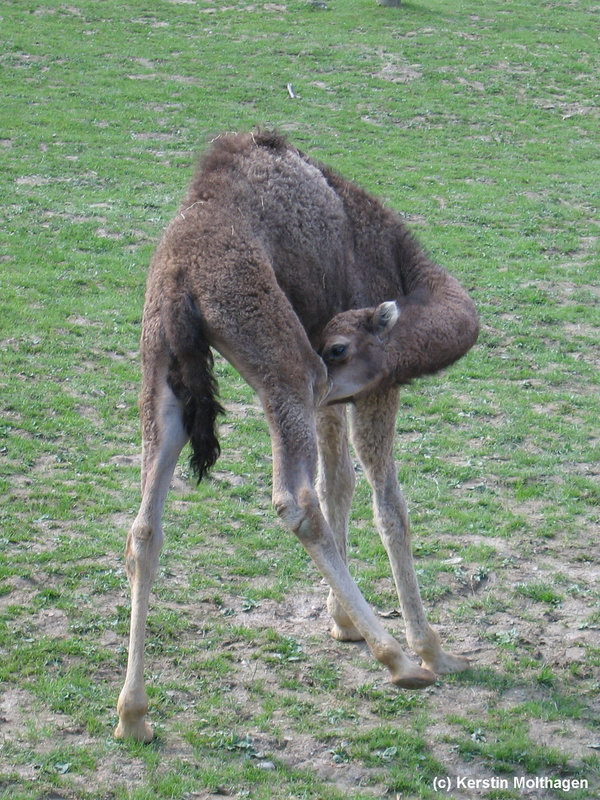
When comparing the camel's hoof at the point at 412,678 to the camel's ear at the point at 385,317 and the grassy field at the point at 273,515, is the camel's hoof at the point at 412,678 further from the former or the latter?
the camel's ear at the point at 385,317

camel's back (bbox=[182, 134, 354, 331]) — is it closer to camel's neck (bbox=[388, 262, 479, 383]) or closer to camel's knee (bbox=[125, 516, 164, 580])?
camel's neck (bbox=[388, 262, 479, 383])

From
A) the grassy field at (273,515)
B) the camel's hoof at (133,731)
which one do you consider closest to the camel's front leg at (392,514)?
the grassy field at (273,515)

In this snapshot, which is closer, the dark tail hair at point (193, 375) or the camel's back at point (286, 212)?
the dark tail hair at point (193, 375)

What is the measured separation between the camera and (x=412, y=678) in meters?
4.35

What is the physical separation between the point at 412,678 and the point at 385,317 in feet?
5.68

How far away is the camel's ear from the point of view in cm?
503

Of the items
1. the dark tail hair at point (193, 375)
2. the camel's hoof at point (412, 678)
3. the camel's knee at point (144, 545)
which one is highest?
the dark tail hair at point (193, 375)

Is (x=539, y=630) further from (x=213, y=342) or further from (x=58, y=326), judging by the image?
(x=58, y=326)

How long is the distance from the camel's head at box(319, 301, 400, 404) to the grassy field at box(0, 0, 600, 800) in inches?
60.2

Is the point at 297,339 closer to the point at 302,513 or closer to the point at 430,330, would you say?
the point at 302,513

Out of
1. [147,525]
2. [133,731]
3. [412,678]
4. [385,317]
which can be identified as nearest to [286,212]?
[385,317]

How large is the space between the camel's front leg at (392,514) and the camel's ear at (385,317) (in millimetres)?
477

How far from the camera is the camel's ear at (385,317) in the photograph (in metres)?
5.03

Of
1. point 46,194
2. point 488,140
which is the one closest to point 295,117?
point 488,140
